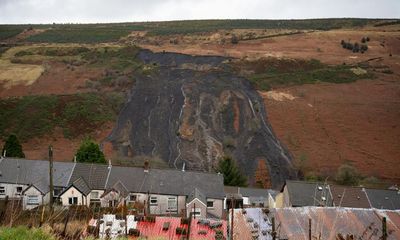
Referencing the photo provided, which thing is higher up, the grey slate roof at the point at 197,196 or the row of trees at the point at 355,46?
the row of trees at the point at 355,46

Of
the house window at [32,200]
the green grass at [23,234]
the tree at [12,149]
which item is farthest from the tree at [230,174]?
the green grass at [23,234]

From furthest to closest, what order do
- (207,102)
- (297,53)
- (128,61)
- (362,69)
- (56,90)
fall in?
(297,53) → (128,61) → (362,69) → (56,90) → (207,102)

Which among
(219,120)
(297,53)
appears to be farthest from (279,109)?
(297,53)

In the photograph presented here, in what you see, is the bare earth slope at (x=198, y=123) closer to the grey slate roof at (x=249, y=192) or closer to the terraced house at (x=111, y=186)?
the grey slate roof at (x=249, y=192)

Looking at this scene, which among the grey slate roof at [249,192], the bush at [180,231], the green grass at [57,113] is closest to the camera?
the bush at [180,231]

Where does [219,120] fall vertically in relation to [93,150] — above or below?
above

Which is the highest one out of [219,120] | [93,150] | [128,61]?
[128,61]

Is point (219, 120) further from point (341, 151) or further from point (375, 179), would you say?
point (375, 179)

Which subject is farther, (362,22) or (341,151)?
(362,22)
